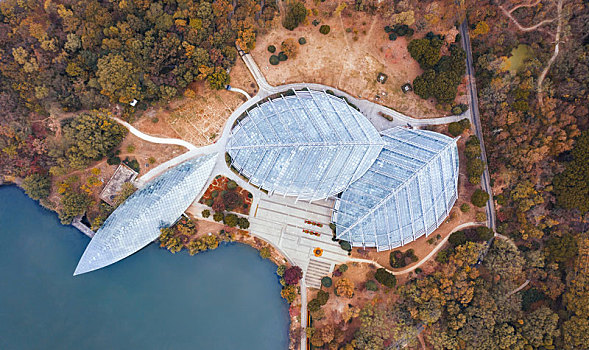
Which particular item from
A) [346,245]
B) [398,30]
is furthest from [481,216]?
[398,30]

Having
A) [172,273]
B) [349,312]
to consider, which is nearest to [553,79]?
[349,312]

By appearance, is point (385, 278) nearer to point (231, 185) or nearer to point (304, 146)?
point (304, 146)

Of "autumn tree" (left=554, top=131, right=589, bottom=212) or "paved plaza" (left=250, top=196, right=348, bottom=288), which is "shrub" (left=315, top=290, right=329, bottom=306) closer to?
"paved plaza" (left=250, top=196, right=348, bottom=288)

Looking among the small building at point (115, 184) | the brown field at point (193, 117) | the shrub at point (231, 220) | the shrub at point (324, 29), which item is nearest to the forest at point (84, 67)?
the small building at point (115, 184)

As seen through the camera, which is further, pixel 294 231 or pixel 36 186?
pixel 294 231

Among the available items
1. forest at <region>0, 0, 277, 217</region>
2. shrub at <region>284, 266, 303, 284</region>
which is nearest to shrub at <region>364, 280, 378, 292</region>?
shrub at <region>284, 266, 303, 284</region>

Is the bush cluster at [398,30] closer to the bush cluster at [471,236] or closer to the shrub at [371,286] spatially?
the bush cluster at [471,236]

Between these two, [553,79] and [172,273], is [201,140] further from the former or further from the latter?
[553,79]
